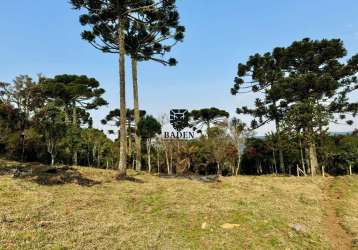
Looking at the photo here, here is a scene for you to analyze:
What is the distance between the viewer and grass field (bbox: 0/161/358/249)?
7.73 meters

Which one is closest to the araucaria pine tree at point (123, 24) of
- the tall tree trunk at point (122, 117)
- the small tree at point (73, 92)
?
the tall tree trunk at point (122, 117)

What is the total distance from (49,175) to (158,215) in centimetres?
627

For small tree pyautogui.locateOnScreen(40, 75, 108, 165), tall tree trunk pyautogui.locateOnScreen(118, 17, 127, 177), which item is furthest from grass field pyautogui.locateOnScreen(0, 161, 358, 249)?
small tree pyautogui.locateOnScreen(40, 75, 108, 165)

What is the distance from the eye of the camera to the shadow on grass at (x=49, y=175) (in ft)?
43.0

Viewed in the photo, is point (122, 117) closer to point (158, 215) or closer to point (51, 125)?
point (158, 215)

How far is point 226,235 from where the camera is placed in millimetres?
8711

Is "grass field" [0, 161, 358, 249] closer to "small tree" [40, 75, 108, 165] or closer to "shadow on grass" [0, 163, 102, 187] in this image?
"shadow on grass" [0, 163, 102, 187]

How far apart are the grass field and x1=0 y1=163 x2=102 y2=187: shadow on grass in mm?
40

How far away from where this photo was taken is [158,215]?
33.2 ft

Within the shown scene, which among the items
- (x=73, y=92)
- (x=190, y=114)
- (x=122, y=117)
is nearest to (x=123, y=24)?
(x=122, y=117)

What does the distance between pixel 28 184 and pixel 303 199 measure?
1080cm

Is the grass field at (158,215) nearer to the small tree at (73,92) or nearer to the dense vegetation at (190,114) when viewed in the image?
the dense vegetation at (190,114)

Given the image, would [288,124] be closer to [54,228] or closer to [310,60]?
[310,60]

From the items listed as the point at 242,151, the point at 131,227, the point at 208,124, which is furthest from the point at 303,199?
the point at 208,124
